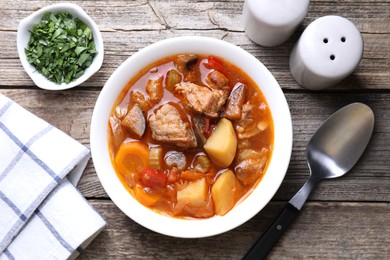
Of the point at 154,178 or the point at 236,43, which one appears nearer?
the point at 154,178

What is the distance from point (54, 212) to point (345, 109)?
1620mm

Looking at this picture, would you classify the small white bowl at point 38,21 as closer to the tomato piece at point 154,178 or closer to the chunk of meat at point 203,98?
the chunk of meat at point 203,98

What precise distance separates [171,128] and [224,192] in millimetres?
403

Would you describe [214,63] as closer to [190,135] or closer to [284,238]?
[190,135]

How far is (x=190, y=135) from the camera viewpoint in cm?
280

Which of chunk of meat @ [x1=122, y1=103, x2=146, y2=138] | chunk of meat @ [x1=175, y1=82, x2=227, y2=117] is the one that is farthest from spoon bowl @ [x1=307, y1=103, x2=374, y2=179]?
chunk of meat @ [x1=122, y1=103, x2=146, y2=138]

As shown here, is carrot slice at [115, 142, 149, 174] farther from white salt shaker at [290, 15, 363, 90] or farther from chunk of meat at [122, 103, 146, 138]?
white salt shaker at [290, 15, 363, 90]

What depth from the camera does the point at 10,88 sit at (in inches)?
124

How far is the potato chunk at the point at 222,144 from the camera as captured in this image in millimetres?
2762

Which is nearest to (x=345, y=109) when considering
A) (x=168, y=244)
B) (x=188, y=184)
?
(x=188, y=184)

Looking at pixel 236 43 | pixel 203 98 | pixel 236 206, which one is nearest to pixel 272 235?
pixel 236 206

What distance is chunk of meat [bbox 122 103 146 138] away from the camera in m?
2.79

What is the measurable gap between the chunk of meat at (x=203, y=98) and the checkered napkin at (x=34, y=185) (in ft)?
2.11

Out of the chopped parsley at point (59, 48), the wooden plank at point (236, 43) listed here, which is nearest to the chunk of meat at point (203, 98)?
the wooden plank at point (236, 43)
